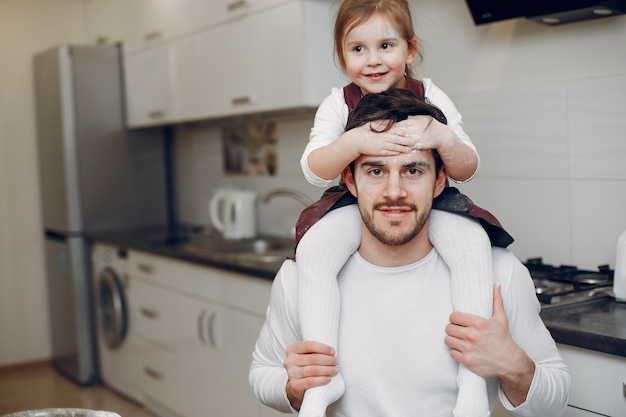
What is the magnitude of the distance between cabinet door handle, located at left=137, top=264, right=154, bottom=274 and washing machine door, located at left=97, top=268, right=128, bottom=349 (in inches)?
10.5

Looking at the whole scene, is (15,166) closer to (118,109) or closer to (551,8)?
(118,109)

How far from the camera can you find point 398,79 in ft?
4.93

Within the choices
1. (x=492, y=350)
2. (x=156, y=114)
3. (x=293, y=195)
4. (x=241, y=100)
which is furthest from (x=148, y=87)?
(x=492, y=350)

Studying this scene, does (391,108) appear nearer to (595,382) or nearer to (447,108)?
(447,108)

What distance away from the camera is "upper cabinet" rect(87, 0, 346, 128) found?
9.54 feet

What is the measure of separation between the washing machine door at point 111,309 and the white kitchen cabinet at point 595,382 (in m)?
2.66

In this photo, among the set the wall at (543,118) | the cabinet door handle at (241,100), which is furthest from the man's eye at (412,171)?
the cabinet door handle at (241,100)

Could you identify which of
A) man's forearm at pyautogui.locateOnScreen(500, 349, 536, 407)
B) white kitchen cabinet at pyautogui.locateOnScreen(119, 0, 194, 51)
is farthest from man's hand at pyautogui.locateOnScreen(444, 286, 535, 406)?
white kitchen cabinet at pyautogui.locateOnScreen(119, 0, 194, 51)

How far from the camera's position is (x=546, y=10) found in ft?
6.89

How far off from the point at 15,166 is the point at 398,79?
3.77 metres

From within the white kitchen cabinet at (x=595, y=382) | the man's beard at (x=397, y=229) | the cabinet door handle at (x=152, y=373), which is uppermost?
the man's beard at (x=397, y=229)

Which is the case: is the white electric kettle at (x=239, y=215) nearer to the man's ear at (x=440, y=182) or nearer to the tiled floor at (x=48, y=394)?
the tiled floor at (x=48, y=394)

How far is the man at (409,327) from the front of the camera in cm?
134

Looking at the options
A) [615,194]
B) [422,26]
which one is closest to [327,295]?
[615,194]
